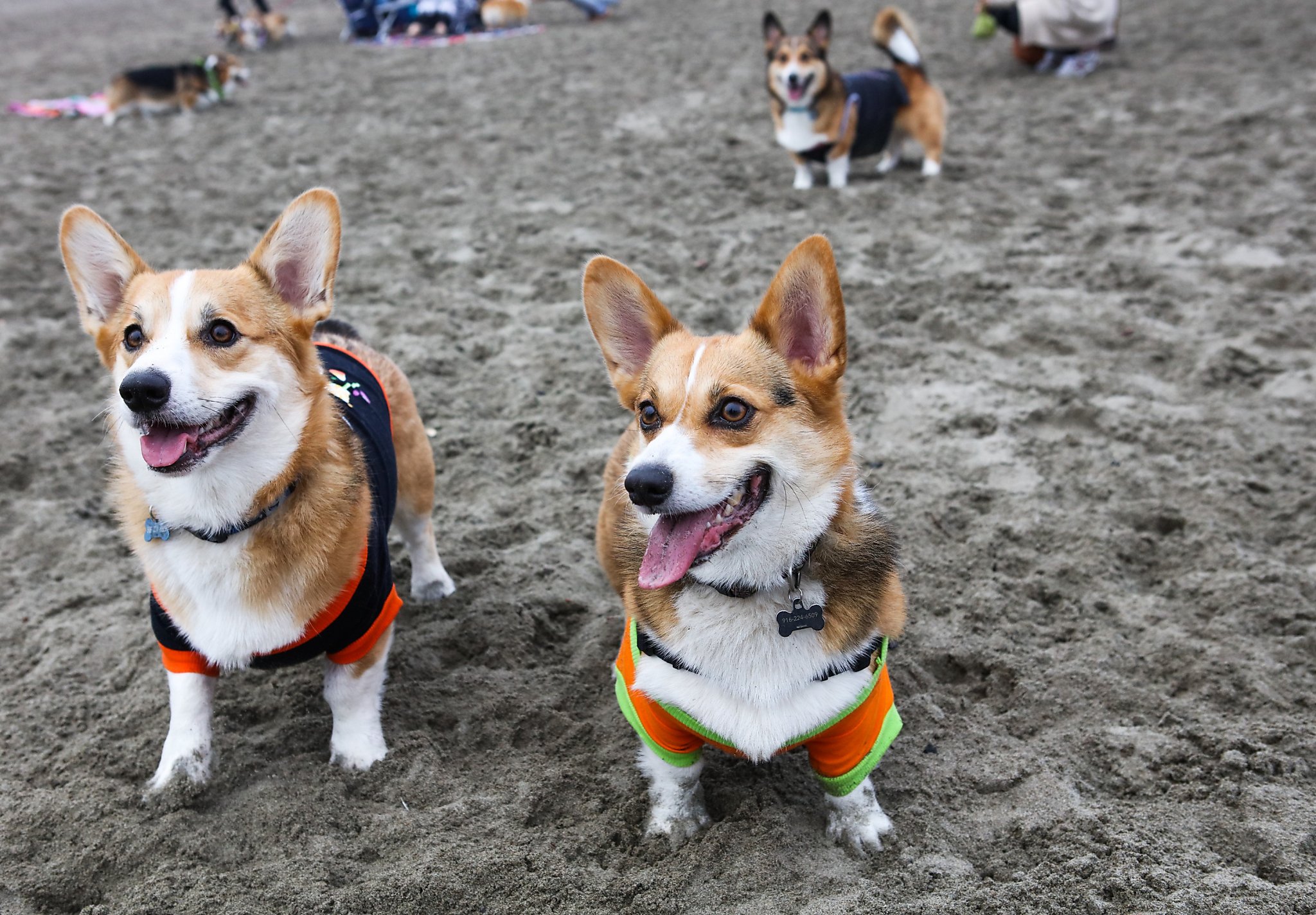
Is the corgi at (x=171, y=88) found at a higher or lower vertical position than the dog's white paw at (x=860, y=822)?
higher

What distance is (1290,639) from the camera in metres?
2.80

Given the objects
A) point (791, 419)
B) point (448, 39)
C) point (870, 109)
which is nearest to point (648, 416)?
point (791, 419)

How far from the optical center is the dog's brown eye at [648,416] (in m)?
2.29

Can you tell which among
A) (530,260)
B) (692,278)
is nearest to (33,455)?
(530,260)

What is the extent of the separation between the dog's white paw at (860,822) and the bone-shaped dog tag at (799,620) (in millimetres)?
479

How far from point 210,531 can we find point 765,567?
55.3 inches

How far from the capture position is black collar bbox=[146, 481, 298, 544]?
2371 mm

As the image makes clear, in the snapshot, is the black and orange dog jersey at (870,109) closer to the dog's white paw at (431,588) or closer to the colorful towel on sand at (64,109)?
the dog's white paw at (431,588)

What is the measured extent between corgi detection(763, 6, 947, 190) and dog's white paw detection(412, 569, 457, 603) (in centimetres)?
467

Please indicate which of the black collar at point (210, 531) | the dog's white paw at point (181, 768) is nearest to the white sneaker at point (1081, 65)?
the black collar at point (210, 531)

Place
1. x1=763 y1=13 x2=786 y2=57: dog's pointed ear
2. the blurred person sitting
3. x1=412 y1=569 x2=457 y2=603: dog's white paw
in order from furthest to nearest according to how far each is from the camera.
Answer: the blurred person sitting < x1=763 y1=13 x2=786 y2=57: dog's pointed ear < x1=412 y1=569 x2=457 y2=603: dog's white paw

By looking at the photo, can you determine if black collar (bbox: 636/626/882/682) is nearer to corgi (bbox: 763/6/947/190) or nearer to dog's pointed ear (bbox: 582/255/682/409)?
dog's pointed ear (bbox: 582/255/682/409)

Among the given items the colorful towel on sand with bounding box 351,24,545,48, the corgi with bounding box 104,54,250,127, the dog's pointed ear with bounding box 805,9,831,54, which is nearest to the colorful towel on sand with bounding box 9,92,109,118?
the corgi with bounding box 104,54,250,127

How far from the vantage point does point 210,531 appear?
7.76 ft
